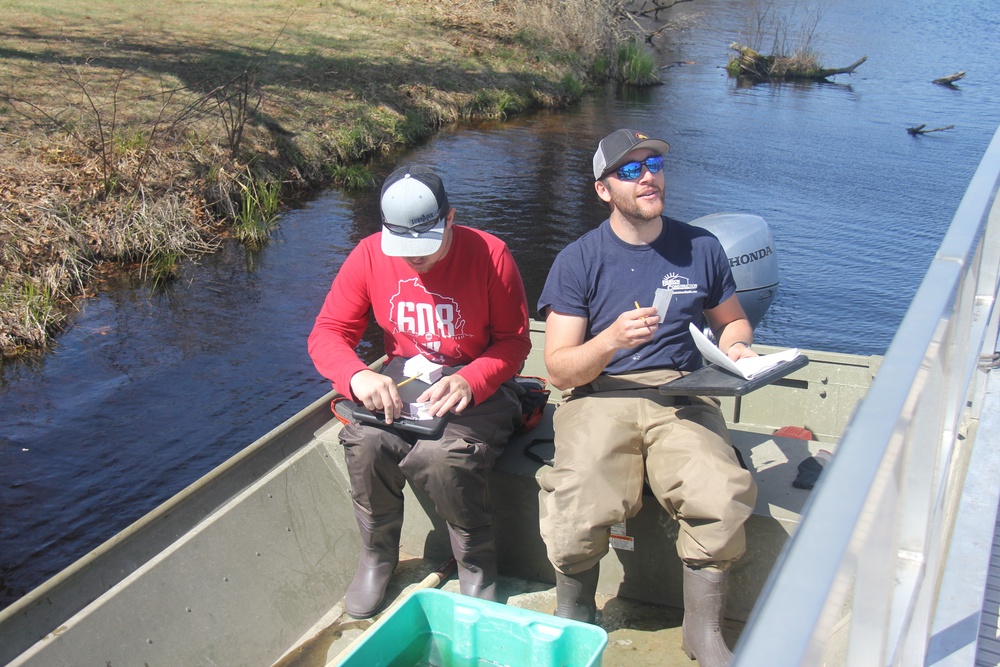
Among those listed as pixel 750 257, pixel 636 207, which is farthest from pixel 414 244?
pixel 750 257

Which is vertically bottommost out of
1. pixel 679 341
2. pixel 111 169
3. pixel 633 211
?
pixel 111 169

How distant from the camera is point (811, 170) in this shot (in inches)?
528

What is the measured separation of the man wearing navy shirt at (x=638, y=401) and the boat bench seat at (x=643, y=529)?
26cm

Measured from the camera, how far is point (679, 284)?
3.00 metres

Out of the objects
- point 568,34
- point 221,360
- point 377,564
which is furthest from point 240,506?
point 568,34

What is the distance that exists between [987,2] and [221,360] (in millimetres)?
29092

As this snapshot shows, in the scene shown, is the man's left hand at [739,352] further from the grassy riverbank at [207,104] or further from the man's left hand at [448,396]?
the grassy riverbank at [207,104]

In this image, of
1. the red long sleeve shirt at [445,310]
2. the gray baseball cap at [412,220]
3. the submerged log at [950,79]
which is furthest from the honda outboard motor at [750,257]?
the submerged log at [950,79]

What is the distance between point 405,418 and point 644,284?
0.86 metres

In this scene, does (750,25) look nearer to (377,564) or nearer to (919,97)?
(919,97)

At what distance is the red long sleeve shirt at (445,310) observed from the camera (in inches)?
122

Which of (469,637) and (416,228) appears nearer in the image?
(469,637)

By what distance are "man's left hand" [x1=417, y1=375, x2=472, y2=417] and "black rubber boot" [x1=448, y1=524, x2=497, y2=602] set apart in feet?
1.37

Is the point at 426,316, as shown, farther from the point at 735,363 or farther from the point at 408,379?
the point at 735,363
